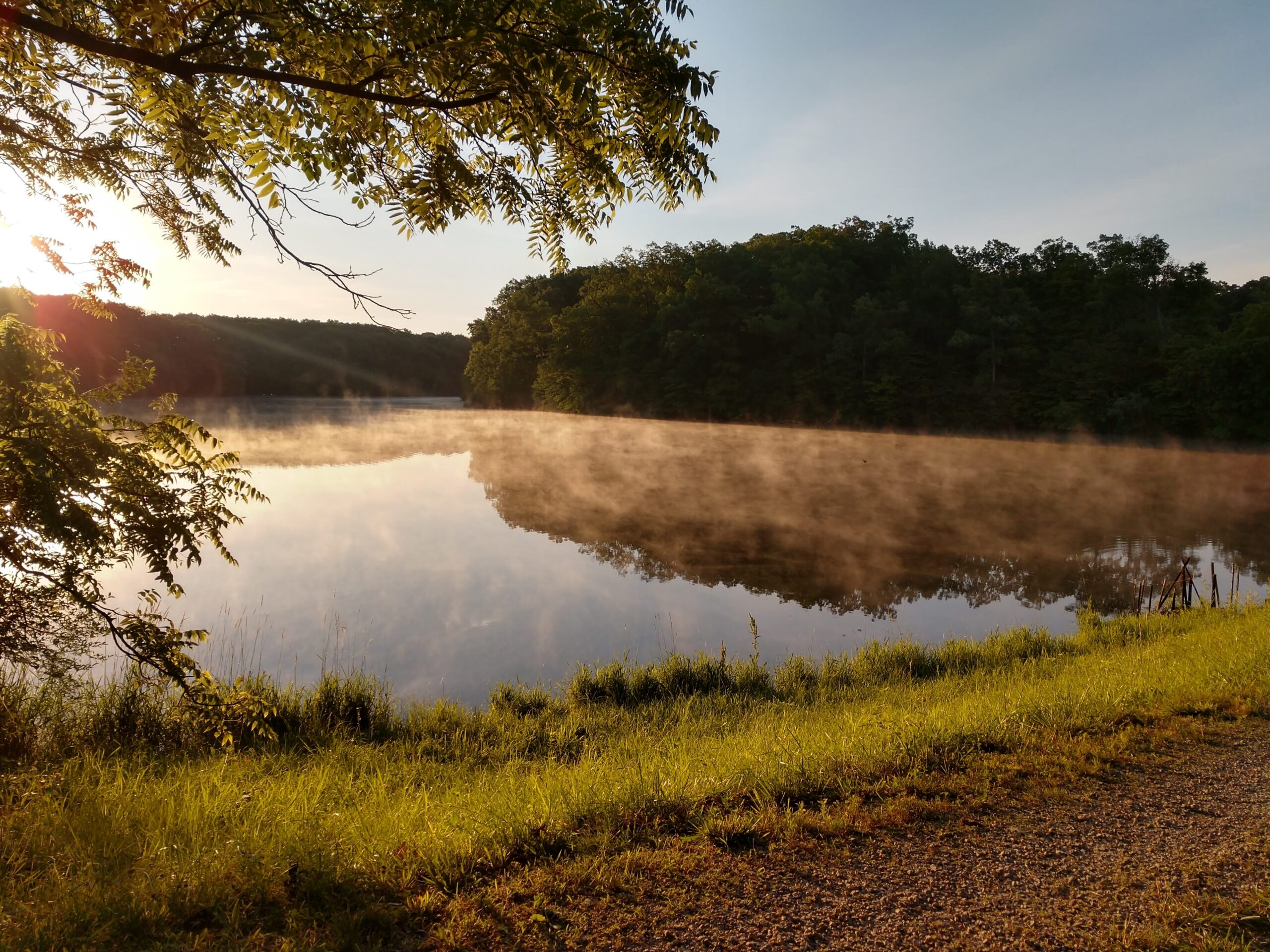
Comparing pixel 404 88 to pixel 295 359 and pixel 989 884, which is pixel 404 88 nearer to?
pixel 989 884

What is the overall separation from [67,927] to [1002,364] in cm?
6023

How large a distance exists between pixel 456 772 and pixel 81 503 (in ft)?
11.1

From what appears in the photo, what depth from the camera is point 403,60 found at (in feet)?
11.5

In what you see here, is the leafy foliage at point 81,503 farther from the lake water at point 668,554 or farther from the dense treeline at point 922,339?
the dense treeline at point 922,339

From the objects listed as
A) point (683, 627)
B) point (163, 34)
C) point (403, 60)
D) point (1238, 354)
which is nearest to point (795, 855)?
point (403, 60)

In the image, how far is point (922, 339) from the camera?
58.2m

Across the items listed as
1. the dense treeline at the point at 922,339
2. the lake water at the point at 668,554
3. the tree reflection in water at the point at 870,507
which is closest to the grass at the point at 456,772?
the lake water at the point at 668,554

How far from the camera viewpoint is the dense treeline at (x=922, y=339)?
4388 centimetres

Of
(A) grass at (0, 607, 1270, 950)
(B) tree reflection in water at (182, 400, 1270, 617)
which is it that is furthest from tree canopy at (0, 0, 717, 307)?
(B) tree reflection in water at (182, 400, 1270, 617)

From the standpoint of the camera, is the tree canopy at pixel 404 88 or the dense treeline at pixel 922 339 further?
the dense treeline at pixel 922 339

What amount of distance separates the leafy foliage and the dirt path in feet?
10.4

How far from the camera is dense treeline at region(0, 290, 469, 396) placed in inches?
3219

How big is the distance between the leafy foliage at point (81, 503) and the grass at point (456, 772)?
87 cm

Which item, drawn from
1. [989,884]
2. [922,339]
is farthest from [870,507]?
[922,339]
